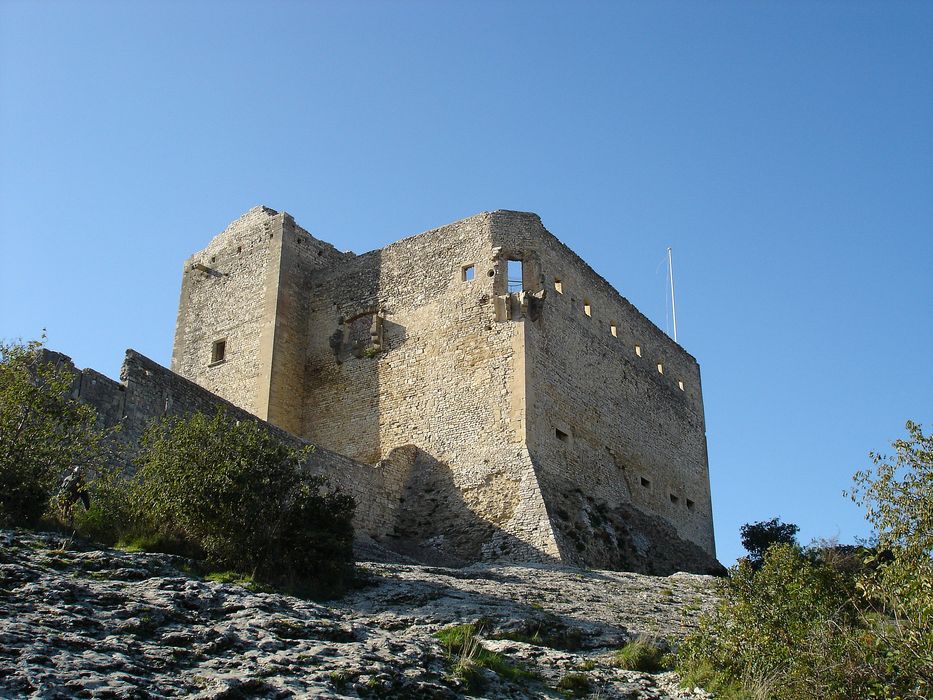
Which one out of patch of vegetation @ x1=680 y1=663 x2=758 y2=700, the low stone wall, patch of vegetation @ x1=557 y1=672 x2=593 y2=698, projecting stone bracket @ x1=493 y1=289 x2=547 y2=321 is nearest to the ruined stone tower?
projecting stone bracket @ x1=493 y1=289 x2=547 y2=321

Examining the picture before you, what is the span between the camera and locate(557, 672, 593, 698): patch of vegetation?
10203mm

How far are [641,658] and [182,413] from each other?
31.0ft

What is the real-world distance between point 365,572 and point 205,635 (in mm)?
4583

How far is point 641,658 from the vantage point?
37.6 ft

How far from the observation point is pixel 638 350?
27906 mm

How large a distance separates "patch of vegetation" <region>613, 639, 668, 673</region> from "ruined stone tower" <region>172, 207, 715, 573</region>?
7342 millimetres

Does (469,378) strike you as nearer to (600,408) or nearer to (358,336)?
(358,336)

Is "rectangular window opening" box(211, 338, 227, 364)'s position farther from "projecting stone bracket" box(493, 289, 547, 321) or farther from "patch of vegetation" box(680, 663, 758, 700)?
"patch of vegetation" box(680, 663, 758, 700)

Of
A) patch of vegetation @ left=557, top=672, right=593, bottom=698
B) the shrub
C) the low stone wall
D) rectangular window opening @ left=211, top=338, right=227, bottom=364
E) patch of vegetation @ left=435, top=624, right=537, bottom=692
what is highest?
rectangular window opening @ left=211, top=338, right=227, bottom=364

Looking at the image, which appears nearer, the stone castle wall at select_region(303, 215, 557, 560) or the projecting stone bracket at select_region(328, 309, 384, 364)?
the stone castle wall at select_region(303, 215, 557, 560)

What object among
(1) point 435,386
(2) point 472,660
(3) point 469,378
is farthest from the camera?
(1) point 435,386

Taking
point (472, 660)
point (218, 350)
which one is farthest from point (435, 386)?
point (472, 660)

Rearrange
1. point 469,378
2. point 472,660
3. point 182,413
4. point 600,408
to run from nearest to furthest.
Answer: point 472,660
point 182,413
point 469,378
point 600,408

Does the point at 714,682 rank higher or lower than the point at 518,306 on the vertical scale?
lower
